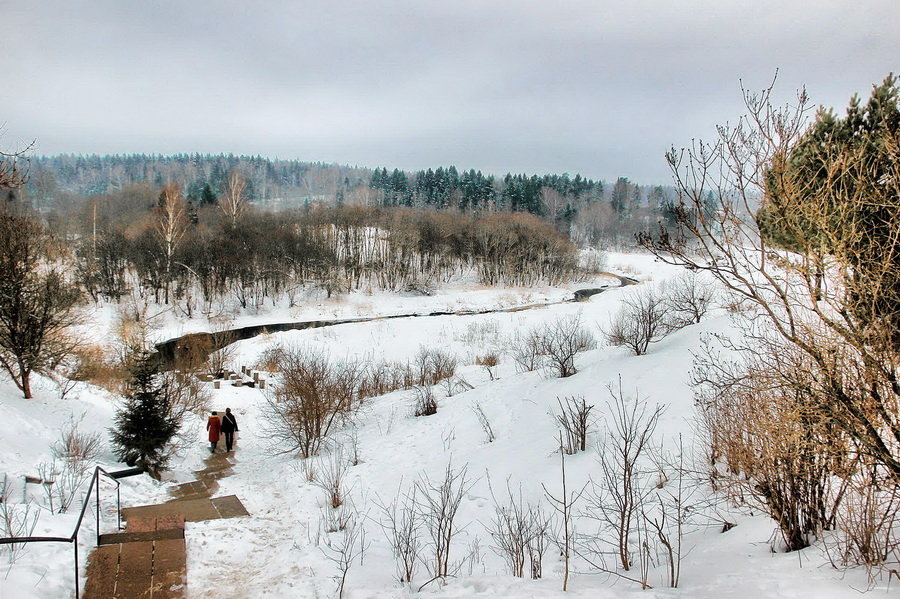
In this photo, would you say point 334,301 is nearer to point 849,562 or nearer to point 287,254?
point 287,254

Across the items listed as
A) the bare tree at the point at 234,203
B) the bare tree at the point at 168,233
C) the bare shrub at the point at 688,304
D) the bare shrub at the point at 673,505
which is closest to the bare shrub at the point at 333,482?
the bare shrub at the point at 673,505

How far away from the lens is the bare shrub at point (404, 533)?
23.0 ft

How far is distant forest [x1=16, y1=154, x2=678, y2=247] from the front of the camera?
80.4 meters

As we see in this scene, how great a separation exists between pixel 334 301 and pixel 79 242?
26.7 metres

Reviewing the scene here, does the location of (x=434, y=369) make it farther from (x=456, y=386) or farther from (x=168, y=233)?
(x=168, y=233)

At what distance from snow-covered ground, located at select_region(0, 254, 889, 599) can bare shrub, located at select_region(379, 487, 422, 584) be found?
0.20 metres

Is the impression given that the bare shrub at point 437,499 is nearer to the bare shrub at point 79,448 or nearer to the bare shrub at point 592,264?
the bare shrub at point 79,448

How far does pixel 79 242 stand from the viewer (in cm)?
5000

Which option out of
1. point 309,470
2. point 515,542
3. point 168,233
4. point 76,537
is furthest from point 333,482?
point 168,233

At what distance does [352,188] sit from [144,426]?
416 feet

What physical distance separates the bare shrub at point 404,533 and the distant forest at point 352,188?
54.0 metres

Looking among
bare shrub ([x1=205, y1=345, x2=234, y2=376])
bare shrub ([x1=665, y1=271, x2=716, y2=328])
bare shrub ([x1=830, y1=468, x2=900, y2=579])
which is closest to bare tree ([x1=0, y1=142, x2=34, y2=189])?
bare shrub ([x1=830, y1=468, x2=900, y2=579])

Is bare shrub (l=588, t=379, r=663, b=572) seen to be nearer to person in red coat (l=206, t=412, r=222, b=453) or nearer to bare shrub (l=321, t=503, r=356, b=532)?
bare shrub (l=321, t=503, r=356, b=532)

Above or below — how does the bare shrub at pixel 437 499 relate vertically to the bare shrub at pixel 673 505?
below
